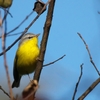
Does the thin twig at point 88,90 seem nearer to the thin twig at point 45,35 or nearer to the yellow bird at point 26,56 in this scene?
the thin twig at point 45,35

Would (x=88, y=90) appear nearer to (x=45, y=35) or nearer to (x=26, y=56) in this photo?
(x=45, y=35)

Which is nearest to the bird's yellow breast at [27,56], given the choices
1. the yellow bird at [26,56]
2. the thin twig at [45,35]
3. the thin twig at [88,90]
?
the yellow bird at [26,56]

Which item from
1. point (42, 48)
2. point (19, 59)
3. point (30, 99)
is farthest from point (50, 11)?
point (19, 59)

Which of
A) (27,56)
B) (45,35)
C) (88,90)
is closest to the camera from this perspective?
(45,35)

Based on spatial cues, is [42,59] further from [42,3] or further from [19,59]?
[19,59]

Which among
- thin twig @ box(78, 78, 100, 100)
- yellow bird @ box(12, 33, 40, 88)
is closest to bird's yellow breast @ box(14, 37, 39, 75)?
yellow bird @ box(12, 33, 40, 88)

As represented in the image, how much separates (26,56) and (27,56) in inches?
2.0

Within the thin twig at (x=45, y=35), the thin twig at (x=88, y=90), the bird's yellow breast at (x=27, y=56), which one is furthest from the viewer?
the bird's yellow breast at (x=27, y=56)

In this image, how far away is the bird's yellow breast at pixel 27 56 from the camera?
458 cm

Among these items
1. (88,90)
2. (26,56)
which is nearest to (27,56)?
(26,56)

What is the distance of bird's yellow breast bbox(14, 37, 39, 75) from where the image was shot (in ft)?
15.0

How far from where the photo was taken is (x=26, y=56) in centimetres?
479

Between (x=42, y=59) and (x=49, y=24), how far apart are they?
31 centimetres

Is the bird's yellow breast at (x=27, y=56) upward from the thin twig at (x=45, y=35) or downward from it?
downward
